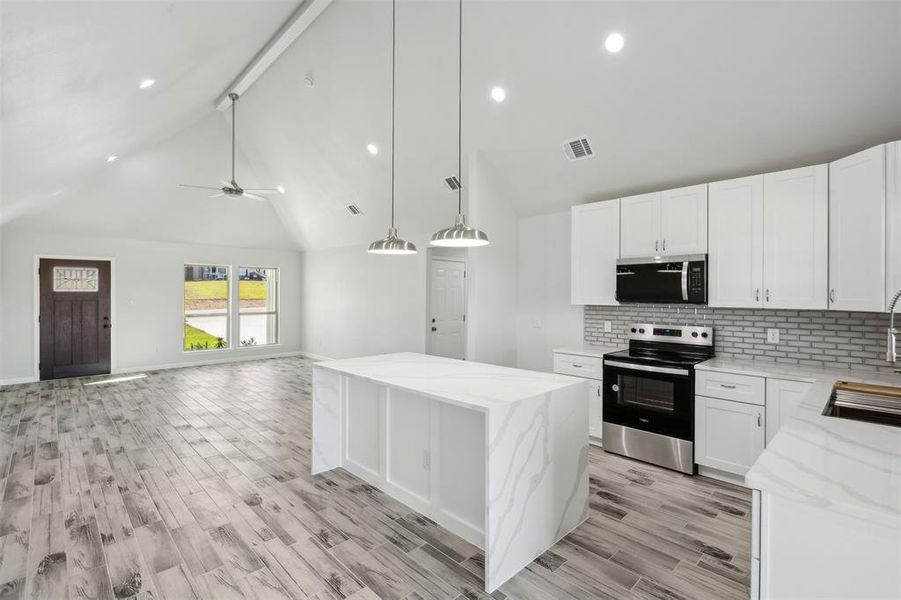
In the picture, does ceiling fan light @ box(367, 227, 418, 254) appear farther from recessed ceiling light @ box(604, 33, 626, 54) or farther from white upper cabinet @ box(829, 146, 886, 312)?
white upper cabinet @ box(829, 146, 886, 312)

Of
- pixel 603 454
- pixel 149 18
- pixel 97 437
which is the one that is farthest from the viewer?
pixel 97 437

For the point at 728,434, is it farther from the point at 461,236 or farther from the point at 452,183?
the point at 452,183

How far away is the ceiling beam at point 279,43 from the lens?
390 centimetres

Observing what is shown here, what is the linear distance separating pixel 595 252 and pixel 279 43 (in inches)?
150

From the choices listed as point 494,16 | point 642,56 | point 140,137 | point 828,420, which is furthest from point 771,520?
point 140,137

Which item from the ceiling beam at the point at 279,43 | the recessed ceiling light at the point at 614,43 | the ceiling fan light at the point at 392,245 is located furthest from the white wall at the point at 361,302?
the recessed ceiling light at the point at 614,43

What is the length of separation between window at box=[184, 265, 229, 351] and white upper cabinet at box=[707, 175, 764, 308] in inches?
337

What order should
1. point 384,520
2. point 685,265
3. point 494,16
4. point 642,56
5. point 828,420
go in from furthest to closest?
point 685,265 → point 494,16 → point 642,56 → point 384,520 → point 828,420

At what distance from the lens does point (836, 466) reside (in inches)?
50.4

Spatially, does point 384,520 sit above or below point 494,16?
below

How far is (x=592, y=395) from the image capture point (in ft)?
13.4

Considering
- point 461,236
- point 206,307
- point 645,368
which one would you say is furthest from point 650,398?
point 206,307

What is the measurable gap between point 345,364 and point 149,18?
8.19ft

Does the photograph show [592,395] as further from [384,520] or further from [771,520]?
[771,520]
